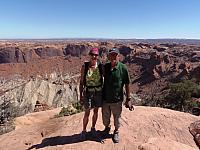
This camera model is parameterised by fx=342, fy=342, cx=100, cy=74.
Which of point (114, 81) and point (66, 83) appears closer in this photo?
point (114, 81)

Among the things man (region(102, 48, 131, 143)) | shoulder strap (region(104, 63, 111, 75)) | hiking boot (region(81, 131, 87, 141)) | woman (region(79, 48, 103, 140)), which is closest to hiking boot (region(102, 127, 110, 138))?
hiking boot (region(81, 131, 87, 141))

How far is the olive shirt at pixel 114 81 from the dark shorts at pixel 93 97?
13 centimetres

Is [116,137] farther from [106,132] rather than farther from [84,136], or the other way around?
[84,136]

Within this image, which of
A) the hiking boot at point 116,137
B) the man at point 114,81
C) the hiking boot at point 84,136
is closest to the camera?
the man at point 114,81

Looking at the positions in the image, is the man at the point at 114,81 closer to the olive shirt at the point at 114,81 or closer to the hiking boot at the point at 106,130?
the olive shirt at the point at 114,81

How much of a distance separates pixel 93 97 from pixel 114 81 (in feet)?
1.61

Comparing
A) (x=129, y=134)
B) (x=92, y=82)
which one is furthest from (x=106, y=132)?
(x=92, y=82)

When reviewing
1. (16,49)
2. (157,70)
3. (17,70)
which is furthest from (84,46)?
(157,70)

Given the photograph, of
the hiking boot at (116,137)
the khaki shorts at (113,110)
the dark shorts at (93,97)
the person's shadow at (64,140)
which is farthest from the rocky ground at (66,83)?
the dark shorts at (93,97)

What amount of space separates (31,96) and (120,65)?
32787 mm

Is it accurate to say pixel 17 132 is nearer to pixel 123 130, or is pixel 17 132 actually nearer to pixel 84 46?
pixel 123 130

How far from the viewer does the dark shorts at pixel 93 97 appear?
627 centimetres

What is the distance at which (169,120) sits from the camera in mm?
8344

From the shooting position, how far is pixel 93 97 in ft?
20.6
